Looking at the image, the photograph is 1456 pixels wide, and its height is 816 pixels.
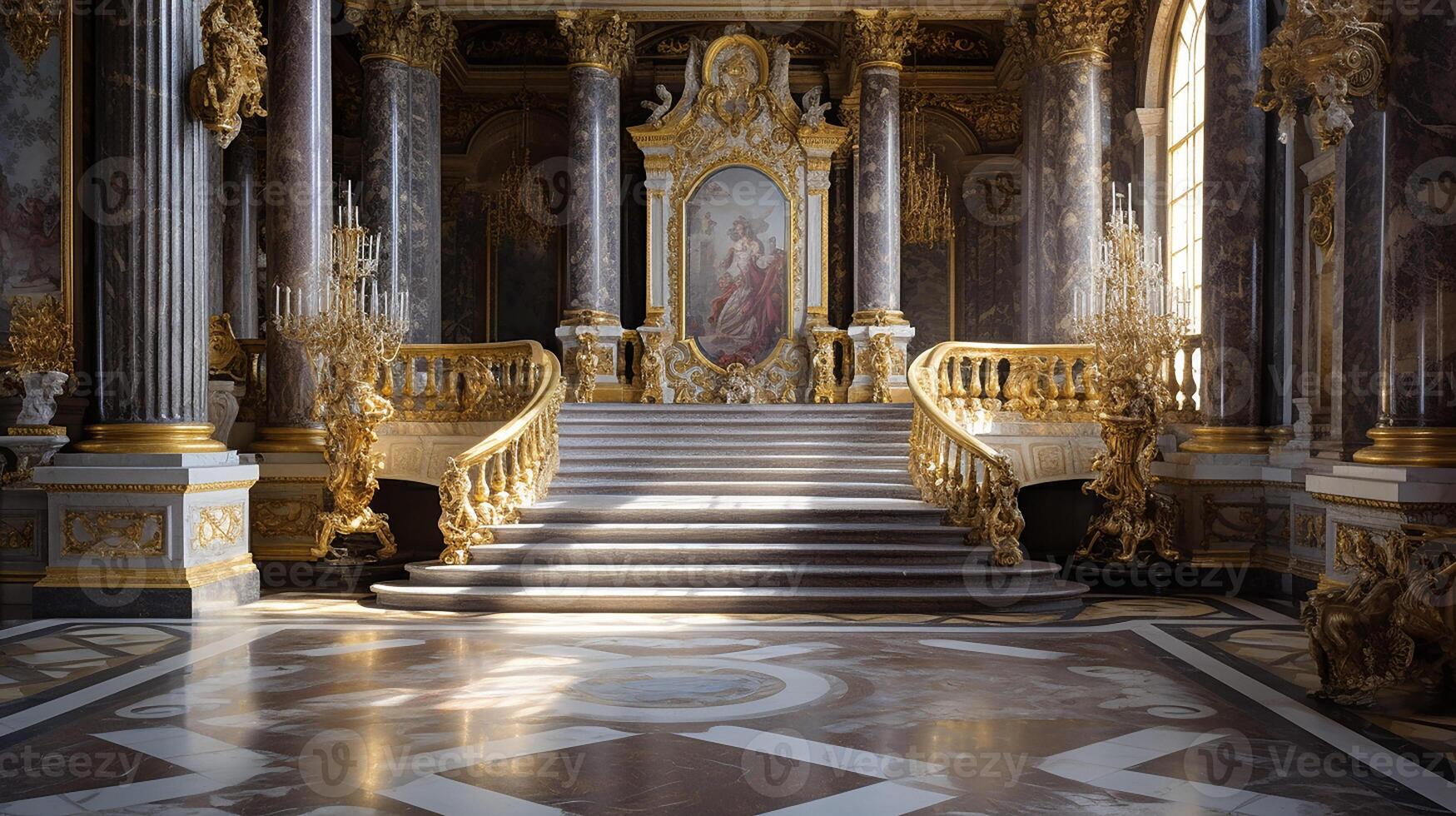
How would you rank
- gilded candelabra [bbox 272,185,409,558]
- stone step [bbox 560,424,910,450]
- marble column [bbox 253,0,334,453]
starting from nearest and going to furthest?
gilded candelabra [bbox 272,185,409,558]
marble column [bbox 253,0,334,453]
stone step [bbox 560,424,910,450]

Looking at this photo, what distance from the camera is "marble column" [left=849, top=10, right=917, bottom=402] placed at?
15.4 metres

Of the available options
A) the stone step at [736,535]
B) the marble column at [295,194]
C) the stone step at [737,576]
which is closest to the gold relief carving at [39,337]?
the marble column at [295,194]

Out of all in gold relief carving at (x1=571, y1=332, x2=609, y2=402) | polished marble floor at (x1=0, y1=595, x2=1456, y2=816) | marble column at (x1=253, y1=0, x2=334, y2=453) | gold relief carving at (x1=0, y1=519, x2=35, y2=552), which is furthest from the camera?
gold relief carving at (x1=571, y1=332, x2=609, y2=402)

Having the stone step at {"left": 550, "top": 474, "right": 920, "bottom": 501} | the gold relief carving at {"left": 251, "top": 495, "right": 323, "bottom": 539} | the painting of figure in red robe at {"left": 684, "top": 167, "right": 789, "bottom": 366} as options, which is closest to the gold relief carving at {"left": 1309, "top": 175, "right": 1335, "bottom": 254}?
the stone step at {"left": 550, "top": 474, "right": 920, "bottom": 501}

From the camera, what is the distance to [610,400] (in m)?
15.6

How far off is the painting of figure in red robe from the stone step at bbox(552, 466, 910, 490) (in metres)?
5.45

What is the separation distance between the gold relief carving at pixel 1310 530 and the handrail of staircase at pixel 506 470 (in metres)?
6.02

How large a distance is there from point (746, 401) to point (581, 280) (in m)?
2.72

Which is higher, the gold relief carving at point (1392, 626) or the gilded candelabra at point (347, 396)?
the gilded candelabra at point (347, 396)

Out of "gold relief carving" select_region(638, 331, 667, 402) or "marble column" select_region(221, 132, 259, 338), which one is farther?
"marble column" select_region(221, 132, 259, 338)

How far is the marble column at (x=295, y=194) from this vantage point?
10.9m

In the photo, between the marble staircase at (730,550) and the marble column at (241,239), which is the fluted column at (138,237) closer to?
the marble staircase at (730,550)

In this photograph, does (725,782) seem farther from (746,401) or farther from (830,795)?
(746,401)

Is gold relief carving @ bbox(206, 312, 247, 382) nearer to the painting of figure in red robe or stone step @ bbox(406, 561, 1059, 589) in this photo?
stone step @ bbox(406, 561, 1059, 589)
